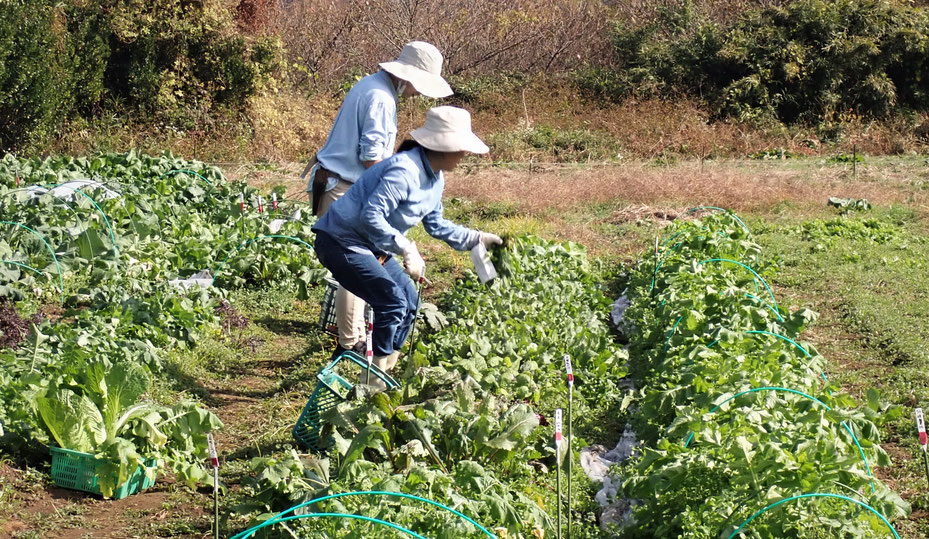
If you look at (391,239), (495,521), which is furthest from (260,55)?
(495,521)

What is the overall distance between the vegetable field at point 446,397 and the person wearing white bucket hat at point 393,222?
307 millimetres

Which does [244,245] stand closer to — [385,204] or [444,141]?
[385,204]

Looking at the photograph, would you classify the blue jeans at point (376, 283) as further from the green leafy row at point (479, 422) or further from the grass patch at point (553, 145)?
the grass patch at point (553, 145)

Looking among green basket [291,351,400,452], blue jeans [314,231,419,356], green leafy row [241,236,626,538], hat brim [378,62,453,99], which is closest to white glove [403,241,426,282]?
blue jeans [314,231,419,356]

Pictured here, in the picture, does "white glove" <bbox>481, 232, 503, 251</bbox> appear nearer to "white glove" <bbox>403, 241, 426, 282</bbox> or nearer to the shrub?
"white glove" <bbox>403, 241, 426, 282</bbox>

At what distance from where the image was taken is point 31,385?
15.5ft

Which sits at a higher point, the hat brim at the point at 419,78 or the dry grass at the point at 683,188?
the hat brim at the point at 419,78

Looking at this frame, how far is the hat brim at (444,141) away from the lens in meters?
5.01

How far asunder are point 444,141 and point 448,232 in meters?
0.67

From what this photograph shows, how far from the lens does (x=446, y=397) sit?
475 centimetres

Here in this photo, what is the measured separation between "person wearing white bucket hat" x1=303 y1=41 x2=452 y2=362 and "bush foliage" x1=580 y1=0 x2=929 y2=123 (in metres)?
14.6

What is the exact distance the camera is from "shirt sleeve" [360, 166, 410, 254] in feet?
16.6

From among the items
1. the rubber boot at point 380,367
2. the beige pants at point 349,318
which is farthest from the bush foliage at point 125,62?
the rubber boot at point 380,367

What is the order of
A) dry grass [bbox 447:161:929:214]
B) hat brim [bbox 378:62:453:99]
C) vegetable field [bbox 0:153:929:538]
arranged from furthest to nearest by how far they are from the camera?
1. dry grass [bbox 447:161:929:214]
2. hat brim [bbox 378:62:453:99]
3. vegetable field [bbox 0:153:929:538]
